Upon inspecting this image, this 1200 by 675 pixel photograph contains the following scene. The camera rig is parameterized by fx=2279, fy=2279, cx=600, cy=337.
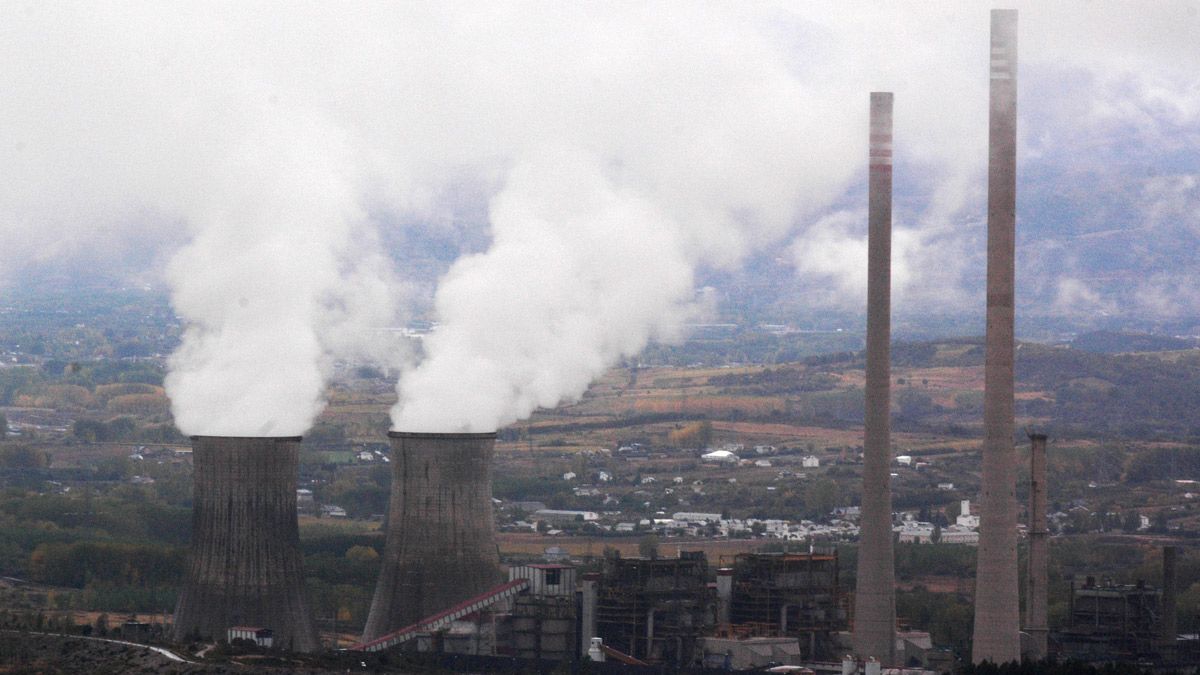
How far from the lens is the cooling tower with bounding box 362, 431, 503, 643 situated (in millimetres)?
45594

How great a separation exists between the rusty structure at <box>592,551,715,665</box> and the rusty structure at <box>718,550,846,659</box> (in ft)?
4.12

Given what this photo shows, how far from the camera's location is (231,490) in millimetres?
46000

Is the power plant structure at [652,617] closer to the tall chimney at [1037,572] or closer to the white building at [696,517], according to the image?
the tall chimney at [1037,572]

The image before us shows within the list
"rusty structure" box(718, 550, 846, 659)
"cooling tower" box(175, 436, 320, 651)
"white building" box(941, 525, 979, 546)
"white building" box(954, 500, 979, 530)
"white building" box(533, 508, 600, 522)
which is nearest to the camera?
"cooling tower" box(175, 436, 320, 651)

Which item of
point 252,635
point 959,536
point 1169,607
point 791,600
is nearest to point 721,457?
point 959,536

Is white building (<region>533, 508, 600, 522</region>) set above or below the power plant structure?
above

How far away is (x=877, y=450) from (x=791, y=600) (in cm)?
401

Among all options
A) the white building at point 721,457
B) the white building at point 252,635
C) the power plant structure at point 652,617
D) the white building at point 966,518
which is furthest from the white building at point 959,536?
the white building at point 252,635

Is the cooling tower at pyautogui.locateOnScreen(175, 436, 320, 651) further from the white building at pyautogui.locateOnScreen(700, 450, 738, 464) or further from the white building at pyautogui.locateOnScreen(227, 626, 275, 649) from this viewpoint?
the white building at pyautogui.locateOnScreen(700, 450, 738, 464)

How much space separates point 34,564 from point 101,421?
6245 centimetres

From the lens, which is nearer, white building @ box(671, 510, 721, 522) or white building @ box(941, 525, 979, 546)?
white building @ box(941, 525, 979, 546)

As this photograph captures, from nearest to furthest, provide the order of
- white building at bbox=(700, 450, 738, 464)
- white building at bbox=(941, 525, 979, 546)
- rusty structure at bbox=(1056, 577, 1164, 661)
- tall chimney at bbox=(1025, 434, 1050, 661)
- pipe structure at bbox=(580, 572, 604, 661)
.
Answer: tall chimney at bbox=(1025, 434, 1050, 661) → pipe structure at bbox=(580, 572, 604, 661) → rusty structure at bbox=(1056, 577, 1164, 661) → white building at bbox=(941, 525, 979, 546) → white building at bbox=(700, 450, 738, 464)

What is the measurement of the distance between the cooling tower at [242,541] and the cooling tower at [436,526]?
214 centimetres

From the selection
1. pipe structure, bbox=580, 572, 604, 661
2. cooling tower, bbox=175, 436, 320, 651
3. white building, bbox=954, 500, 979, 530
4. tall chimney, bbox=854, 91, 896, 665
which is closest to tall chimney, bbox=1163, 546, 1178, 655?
tall chimney, bbox=854, 91, 896, 665
